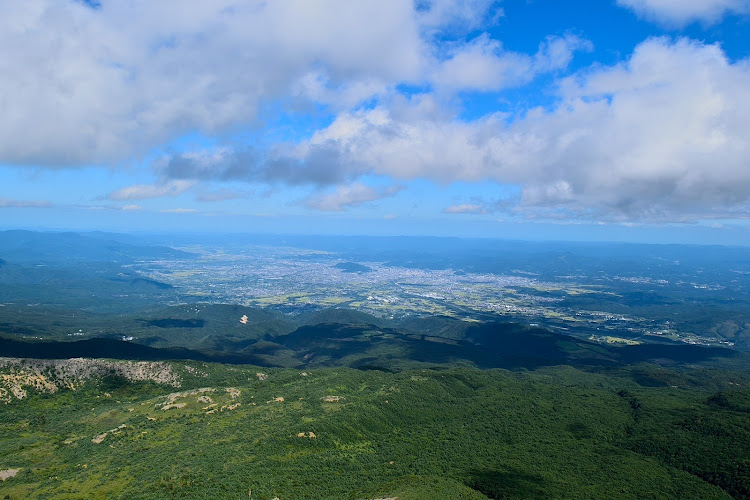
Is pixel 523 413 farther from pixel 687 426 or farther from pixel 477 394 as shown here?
pixel 687 426

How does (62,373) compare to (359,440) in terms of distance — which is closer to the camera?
(359,440)

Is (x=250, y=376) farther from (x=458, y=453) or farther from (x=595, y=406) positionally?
(x=595, y=406)

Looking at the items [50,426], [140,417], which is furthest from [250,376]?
[50,426]

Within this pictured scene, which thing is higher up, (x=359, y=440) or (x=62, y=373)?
(x=62, y=373)

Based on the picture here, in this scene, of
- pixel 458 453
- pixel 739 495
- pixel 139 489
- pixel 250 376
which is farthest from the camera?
pixel 250 376

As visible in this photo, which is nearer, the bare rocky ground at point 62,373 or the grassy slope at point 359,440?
the grassy slope at point 359,440

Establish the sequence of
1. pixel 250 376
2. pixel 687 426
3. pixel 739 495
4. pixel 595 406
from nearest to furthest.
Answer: pixel 739 495
pixel 687 426
pixel 595 406
pixel 250 376

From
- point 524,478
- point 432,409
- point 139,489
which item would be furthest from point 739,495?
point 139,489

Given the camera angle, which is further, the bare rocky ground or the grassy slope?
the bare rocky ground

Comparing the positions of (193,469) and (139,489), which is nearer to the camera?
(139,489)
